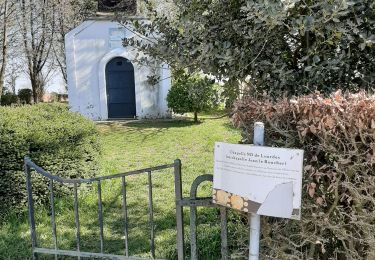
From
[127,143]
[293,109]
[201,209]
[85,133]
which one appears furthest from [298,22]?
[127,143]

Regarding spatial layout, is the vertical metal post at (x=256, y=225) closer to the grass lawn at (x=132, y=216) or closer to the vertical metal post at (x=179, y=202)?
the vertical metal post at (x=179, y=202)

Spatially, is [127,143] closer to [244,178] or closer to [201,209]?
[201,209]

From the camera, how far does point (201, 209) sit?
4.99 metres

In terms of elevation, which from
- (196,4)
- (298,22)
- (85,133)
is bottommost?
(85,133)

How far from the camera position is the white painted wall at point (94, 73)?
593 inches

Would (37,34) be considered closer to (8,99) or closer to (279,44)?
(8,99)

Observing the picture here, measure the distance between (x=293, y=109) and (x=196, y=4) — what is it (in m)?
1.54

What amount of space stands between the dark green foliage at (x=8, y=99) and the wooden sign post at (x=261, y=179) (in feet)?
69.4

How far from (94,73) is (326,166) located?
14164 millimetres

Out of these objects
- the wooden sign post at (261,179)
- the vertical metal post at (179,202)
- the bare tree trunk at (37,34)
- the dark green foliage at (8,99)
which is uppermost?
the bare tree trunk at (37,34)

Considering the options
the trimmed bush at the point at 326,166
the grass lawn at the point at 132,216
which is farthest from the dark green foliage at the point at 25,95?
the trimmed bush at the point at 326,166

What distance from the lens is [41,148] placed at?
4.95 m

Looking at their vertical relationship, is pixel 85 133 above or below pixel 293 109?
below

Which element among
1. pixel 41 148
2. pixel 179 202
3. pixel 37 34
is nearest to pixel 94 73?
pixel 37 34
